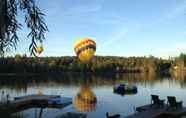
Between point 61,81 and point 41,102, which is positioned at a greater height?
point 61,81

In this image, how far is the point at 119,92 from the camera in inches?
1799

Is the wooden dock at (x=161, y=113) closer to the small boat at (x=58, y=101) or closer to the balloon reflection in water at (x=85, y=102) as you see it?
the balloon reflection in water at (x=85, y=102)

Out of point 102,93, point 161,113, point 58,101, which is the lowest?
point 102,93

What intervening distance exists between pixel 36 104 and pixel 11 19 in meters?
27.9

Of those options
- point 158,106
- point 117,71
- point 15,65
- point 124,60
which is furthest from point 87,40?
point 158,106

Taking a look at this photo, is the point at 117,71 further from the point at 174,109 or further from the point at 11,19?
the point at 11,19

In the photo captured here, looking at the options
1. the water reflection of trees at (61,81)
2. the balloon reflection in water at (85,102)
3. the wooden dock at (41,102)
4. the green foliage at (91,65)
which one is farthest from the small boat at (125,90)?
the green foliage at (91,65)

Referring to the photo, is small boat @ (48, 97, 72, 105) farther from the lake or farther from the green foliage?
the green foliage

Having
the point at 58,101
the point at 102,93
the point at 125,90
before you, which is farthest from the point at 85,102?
the point at 125,90

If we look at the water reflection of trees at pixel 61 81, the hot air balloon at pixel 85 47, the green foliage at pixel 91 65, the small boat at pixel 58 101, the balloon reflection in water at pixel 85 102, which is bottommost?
the balloon reflection in water at pixel 85 102

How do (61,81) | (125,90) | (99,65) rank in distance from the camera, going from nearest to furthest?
(125,90)
(61,81)
(99,65)

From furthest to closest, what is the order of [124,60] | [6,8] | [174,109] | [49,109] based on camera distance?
[124,60] → [49,109] → [174,109] → [6,8]

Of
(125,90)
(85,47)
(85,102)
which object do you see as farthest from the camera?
(85,47)

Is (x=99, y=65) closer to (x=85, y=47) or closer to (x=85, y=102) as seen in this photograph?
(x=85, y=47)
